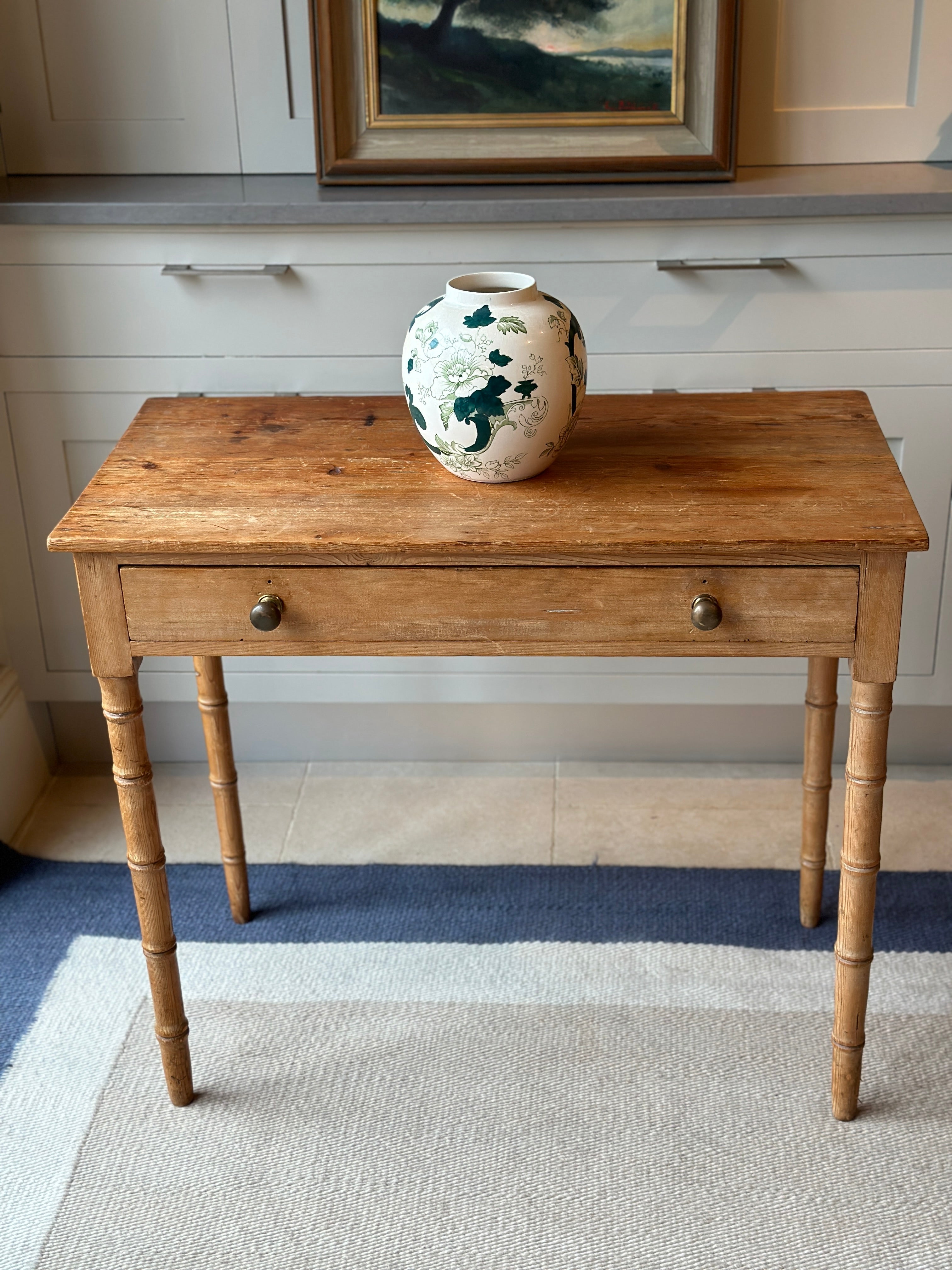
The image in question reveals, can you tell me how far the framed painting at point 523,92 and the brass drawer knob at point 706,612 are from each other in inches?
39.7

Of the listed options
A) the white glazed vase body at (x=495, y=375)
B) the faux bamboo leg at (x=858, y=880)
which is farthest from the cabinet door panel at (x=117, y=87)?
the faux bamboo leg at (x=858, y=880)

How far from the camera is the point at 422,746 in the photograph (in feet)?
7.95

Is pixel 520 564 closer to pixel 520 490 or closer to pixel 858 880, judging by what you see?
pixel 520 490

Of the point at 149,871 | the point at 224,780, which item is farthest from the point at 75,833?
the point at 149,871

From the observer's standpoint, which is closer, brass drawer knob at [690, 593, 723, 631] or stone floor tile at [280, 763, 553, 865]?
brass drawer knob at [690, 593, 723, 631]

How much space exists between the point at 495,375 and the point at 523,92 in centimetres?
98

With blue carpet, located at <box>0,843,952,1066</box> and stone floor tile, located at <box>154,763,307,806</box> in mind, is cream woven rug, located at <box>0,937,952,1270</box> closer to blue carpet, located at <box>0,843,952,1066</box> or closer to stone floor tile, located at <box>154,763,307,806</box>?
blue carpet, located at <box>0,843,952,1066</box>

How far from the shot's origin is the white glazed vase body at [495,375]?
4.38 feet

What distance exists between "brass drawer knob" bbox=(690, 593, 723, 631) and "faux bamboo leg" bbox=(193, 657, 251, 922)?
763 millimetres

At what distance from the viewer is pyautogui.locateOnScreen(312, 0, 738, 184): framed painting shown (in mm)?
2027

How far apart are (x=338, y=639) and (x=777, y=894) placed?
1.00 meters

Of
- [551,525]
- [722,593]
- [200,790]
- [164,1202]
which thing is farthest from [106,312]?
[164,1202]
